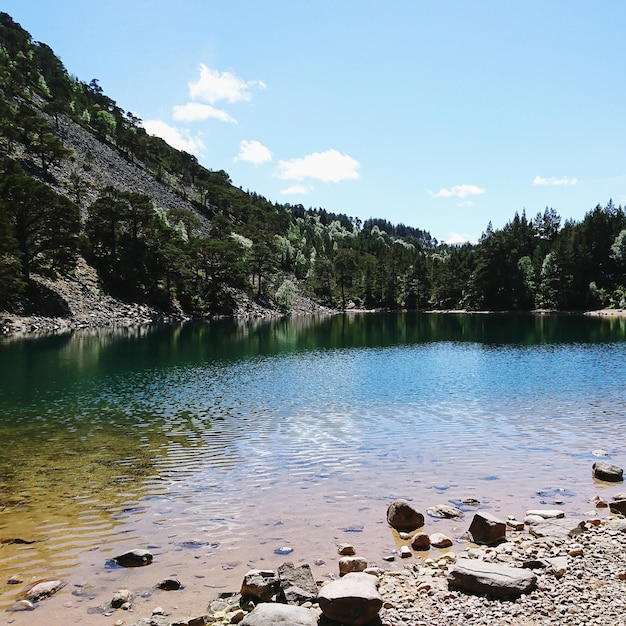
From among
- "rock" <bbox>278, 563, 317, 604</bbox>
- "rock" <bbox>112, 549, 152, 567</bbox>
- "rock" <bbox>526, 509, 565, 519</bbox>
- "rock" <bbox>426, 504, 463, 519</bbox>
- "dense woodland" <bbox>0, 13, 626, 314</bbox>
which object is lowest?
"rock" <bbox>426, 504, 463, 519</bbox>

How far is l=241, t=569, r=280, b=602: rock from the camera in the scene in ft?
32.6

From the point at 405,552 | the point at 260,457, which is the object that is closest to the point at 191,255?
the point at 260,457

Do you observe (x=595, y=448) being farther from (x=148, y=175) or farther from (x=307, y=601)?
(x=148, y=175)

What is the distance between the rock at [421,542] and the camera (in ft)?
41.5

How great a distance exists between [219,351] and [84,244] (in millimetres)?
58533

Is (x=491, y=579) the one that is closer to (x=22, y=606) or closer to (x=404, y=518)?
(x=404, y=518)

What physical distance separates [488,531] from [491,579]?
3259 mm

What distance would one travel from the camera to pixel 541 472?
1867cm

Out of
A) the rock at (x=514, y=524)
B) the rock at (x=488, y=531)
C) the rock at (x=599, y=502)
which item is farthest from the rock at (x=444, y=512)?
the rock at (x=599, y=502)

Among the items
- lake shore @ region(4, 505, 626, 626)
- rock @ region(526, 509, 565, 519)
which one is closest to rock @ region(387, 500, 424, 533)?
lake shore @ region(4, 505, 626, 626)

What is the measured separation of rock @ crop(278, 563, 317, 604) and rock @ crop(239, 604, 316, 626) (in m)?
0.86

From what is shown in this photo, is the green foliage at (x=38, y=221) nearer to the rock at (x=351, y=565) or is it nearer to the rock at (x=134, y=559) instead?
the rock at (x=134, y=559)

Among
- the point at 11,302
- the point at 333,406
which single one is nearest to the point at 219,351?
the point at 333,406

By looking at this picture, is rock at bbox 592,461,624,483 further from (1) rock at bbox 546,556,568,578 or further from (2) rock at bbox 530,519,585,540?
(1) rock at bbox 546,556,568,578
